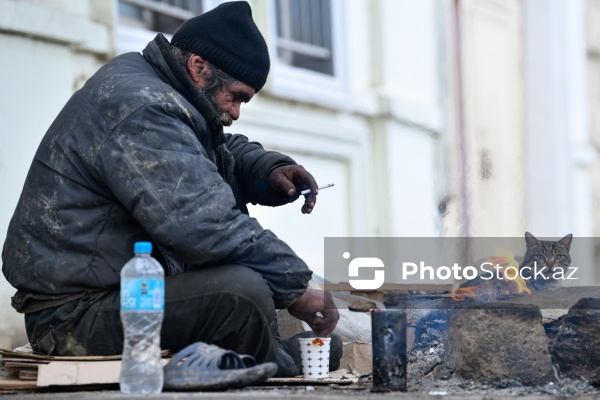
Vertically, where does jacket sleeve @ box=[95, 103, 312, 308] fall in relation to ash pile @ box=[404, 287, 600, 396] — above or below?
above

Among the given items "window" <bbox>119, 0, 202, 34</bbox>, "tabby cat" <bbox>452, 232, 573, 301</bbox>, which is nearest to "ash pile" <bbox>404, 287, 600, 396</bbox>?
"tabby cat" <bbox>452, 232, 573, 301</bbox>

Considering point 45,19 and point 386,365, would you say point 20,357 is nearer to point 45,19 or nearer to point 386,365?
point 386,365

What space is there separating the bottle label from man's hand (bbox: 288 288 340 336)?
691 millimetres

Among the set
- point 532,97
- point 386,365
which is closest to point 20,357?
point 386,365

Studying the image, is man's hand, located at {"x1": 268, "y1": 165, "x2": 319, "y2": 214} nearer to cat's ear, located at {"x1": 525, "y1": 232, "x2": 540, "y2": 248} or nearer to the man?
the man

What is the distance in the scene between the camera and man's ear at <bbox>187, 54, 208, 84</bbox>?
4.42 meters

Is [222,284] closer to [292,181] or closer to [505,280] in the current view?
[292,181]

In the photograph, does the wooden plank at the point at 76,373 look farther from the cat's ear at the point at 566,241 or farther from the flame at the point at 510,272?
the cat's ear at the point at 566,241

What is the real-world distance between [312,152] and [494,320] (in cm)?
521

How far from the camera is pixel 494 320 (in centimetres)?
404

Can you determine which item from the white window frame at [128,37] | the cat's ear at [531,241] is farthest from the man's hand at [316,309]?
the white window frame at [128,37]

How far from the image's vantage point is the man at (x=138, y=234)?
12.7 feet

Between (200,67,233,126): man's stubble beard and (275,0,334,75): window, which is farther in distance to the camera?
(275,0,334,75): window

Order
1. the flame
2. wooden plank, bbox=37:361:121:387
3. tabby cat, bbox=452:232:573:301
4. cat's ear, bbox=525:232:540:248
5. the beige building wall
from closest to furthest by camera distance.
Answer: wooden plank, bbox=37:361:121:387 → the flame → tabby cat, bbox=452:232:573:301 → cat's ear, bbox=525:232:540:248 → the beige building wall
